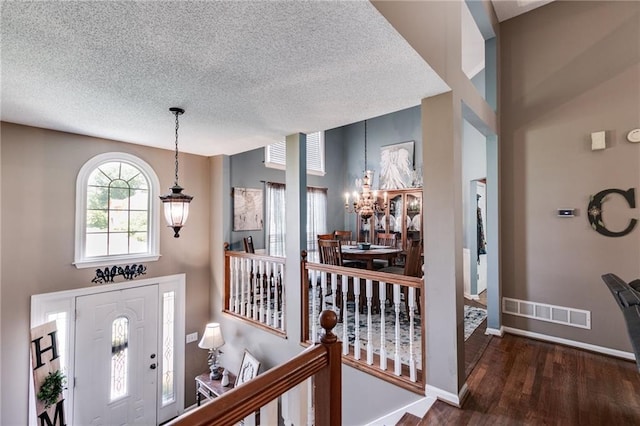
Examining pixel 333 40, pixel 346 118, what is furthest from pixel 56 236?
pixel 333 40

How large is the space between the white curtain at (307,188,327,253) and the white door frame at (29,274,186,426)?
3.30 meters

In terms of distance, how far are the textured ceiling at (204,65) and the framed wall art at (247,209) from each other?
7.65 ft

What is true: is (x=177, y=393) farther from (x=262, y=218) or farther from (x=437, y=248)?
(x=437, y=248)

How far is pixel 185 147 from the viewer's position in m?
4.36

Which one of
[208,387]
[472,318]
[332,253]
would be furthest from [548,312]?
[208,387]

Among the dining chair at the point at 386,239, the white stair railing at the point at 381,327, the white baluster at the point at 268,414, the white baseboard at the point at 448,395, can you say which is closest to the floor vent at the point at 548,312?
the white stair railing at the point at 381,327

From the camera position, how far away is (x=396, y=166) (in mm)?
7234

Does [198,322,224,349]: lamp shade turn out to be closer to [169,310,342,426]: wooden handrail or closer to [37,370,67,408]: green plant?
[37,370,67,408]: green plant

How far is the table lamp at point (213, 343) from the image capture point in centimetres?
432

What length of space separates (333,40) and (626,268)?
3.60m

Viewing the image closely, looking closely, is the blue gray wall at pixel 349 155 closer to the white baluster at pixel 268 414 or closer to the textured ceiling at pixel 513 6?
the textured ceiling at pixel 513 6

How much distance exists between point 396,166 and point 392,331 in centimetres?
462

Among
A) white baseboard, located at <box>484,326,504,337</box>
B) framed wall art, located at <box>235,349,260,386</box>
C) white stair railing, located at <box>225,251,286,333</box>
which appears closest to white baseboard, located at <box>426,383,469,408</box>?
white baseboard, located at <box>484,326,504,337</box>

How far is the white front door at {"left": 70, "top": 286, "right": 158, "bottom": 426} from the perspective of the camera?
A: 12.2 feet
